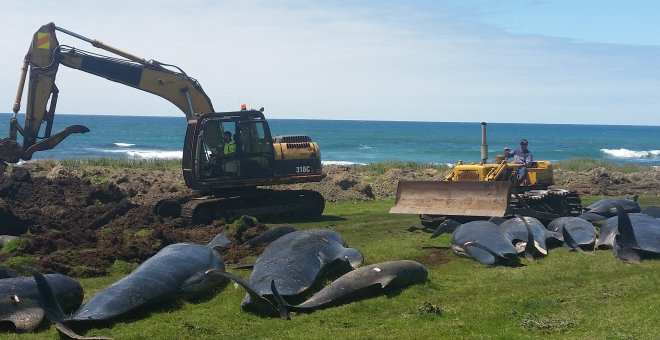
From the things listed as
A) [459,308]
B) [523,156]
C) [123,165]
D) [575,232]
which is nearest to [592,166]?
[123,165]

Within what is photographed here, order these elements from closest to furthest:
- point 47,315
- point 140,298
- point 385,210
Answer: point 47,315, point 140,298, point 385,210

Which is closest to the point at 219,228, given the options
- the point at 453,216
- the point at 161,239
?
the point at 161,239

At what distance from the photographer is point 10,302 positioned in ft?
31.4

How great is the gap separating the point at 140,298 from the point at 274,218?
11.0 metres

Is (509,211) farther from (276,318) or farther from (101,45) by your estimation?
(101,45)

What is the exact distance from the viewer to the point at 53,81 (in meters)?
19.9

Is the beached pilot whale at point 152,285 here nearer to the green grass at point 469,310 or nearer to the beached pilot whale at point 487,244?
the green grass at point 469,310

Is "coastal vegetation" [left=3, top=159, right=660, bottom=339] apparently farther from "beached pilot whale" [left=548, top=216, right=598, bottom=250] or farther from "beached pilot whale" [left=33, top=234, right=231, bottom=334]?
"beached pilot whale" [left=548, top=216, right=598, bottom=250]

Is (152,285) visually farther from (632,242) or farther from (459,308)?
(632,242)

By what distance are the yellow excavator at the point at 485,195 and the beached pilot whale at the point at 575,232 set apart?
126 cm

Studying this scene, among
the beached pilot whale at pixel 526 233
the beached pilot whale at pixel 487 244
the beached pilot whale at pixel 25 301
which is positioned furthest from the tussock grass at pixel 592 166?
the beached pilot whale at pixel 25 301

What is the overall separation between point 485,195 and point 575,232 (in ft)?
8.99

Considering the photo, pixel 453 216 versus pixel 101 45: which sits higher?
pixel 101 45

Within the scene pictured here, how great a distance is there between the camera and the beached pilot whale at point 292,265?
9929 millimetres
